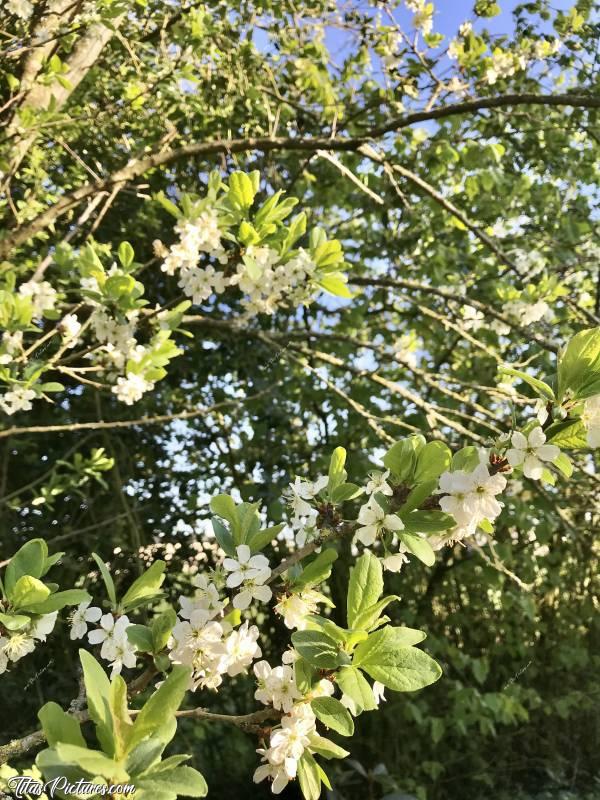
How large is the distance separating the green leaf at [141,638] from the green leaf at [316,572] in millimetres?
175

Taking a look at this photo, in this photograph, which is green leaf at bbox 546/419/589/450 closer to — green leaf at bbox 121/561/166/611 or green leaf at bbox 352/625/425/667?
green leaf at bbox 352/625/425/667

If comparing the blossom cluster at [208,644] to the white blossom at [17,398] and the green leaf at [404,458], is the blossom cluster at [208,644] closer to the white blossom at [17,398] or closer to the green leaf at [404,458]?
the green leaf at [404,458]

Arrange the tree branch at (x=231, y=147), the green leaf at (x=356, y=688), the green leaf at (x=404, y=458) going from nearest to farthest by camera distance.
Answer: the green leaf at (x=356, y=688), the green leaf at (x=404, y=458), the tree branch at (x=231, y=147)

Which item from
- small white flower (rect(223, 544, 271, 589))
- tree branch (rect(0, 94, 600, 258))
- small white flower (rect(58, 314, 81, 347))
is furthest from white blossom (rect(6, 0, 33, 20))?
small white flower (rect(223, 544, 271, 589))

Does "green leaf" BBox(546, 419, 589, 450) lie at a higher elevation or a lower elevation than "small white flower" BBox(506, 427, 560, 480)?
higher

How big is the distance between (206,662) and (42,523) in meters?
2.36

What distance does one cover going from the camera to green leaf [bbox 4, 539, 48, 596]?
76 cm

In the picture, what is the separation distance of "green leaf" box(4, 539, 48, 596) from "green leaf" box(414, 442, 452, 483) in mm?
451

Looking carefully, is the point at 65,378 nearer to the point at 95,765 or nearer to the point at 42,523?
the point at 42,523

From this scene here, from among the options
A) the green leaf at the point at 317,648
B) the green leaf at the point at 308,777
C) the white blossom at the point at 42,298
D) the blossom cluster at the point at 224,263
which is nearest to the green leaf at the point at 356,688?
the green leaf at the point at 317,648

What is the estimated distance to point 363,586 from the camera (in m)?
0.71

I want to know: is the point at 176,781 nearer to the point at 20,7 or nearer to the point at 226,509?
the point at 226,509

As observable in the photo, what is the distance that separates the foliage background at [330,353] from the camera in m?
2.54

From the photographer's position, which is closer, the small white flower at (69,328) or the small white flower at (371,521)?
the small white flower at (371,521)
